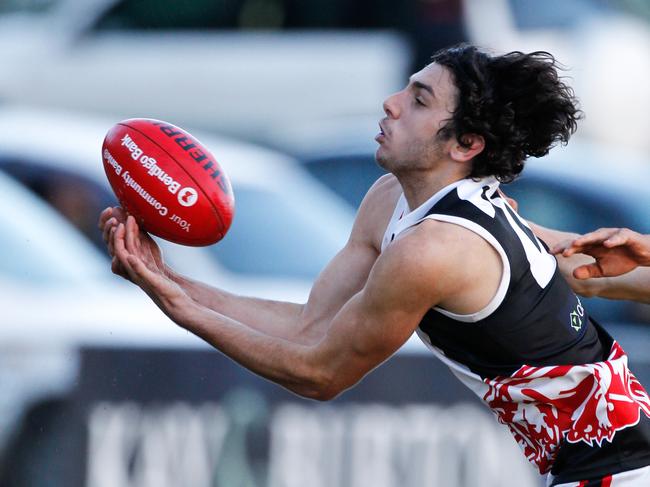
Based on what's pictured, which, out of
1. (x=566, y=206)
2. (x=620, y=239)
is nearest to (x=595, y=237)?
(x=620, y=239)

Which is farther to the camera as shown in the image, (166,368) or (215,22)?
(215,22)

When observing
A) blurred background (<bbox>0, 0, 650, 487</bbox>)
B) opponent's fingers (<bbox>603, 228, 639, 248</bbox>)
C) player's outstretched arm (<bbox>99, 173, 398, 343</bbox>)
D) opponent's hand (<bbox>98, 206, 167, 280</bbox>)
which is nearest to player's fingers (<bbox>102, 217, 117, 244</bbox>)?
opponent's hand (<bbox>98, 206, 167, 280</bbox>)

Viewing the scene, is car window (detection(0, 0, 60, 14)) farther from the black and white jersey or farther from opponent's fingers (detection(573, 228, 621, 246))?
opponent's fingers (detection(573, 228, 621, 246))

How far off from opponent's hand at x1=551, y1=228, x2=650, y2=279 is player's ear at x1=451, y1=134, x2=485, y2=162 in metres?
0.36

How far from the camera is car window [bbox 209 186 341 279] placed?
225 inches

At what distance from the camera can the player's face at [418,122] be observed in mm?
3146

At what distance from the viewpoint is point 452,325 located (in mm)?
3025

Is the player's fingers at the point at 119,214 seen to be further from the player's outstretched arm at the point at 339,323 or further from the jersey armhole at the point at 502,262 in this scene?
the jersey armhole at the point at 502,262

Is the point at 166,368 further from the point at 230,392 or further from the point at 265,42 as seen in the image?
the point at 265,42

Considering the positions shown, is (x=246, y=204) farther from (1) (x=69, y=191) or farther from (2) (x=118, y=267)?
(2) (x=118, y=267)

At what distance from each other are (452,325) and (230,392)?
273cm

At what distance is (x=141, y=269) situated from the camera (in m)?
3.05

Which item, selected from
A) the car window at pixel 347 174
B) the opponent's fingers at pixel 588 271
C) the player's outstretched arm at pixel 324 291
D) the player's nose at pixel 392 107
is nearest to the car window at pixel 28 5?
the car window at pixel 347 174

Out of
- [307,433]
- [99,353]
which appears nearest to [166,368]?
[99,353]
